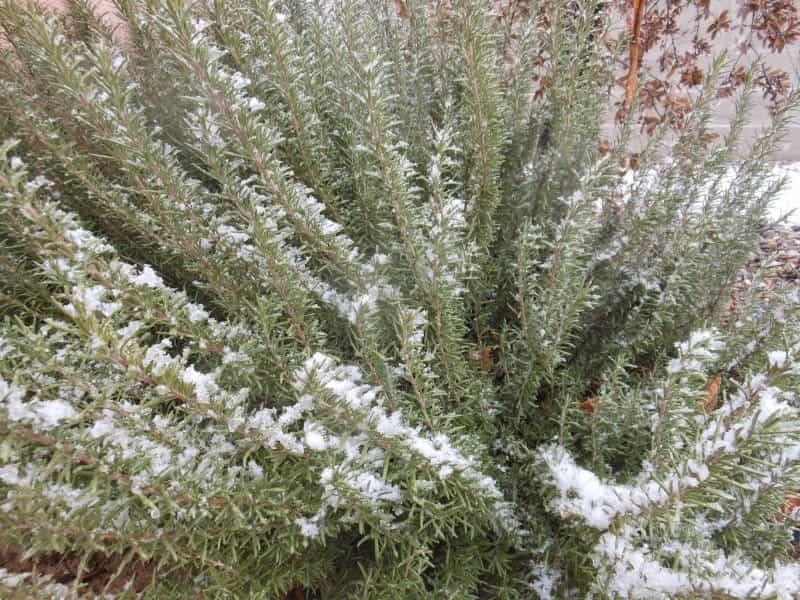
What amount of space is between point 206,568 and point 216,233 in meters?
0.70

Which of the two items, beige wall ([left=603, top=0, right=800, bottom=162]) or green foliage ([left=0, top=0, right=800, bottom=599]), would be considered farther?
beige wall ([left=603, top=0, right=800, bottom=162])

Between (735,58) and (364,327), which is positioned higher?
(735,58)

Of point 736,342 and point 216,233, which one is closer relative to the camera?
point 216,233

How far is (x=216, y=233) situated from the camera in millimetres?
1047

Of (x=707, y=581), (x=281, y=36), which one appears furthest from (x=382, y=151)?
(x=707, y=581)

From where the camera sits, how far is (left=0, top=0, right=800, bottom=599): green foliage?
29.3 inches

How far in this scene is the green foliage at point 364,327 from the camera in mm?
744

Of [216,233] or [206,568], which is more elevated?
[216,233]

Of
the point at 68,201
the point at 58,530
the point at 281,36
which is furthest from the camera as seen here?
the point at 68,201

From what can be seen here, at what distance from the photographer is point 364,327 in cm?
96

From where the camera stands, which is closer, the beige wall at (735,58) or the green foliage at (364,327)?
the green foliage at (364,327)

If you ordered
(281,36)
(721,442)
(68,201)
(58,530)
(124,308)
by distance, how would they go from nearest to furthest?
1. (721,442)
2. (58,530)
3. (124,308)
4. (281,36)
5. (68,201)

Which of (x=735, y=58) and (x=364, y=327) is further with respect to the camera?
(x=735, y=58)

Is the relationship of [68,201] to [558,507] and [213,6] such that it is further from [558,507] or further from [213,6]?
[558,507]
